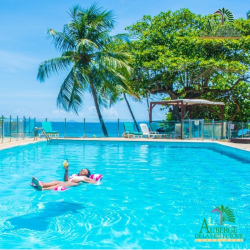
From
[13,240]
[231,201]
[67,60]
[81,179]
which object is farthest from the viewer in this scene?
[67,60]

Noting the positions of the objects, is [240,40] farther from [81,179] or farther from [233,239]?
[233,239]

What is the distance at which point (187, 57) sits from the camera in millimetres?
21172

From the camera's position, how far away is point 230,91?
24.7 meters

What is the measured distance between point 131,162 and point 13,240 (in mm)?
7493

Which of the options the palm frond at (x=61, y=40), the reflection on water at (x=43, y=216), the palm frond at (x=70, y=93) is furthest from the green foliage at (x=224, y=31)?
the reflection on water at (x=43, y=216)

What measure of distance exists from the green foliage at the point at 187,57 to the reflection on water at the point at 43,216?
50.2ft

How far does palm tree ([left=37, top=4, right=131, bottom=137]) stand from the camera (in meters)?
20.1

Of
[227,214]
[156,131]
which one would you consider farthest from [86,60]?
[227,214]

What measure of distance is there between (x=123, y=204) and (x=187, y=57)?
1645cm

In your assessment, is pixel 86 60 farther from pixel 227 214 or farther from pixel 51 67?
pixel 227 214

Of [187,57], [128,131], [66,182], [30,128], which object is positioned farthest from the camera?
[187,57]

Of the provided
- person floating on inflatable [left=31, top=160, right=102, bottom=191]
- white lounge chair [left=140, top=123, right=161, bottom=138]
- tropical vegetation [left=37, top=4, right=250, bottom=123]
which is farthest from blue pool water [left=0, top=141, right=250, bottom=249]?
tropical vegetation [left=37, top=4, right=250, bottom=123]

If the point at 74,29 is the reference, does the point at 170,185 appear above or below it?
below

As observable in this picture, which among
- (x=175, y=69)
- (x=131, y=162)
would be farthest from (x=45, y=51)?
(x=131, y=162)
